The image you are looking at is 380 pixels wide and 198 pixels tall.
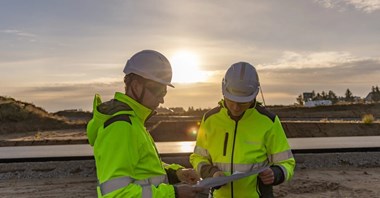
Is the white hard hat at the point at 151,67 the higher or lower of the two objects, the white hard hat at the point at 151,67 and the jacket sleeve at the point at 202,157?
the higher

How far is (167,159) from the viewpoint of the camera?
1089 centimetres

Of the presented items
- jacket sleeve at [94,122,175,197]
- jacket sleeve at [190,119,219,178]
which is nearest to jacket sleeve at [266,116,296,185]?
jacket sleeve at [190,119,219,178]

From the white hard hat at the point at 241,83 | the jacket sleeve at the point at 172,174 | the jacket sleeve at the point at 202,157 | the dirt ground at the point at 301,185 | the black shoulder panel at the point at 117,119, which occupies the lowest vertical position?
the dirt ground at the point at 301,185

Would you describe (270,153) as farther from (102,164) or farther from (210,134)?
(102,164)

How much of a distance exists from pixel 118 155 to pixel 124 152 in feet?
0.11

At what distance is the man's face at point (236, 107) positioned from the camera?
363cm

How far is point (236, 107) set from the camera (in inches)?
143

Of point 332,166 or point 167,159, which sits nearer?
point 167,159

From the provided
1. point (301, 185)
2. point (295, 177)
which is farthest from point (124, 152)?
point (295, 177)

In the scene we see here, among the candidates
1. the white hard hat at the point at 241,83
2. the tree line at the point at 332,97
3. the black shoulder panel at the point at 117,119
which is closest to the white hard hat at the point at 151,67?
the black shoulder panel at the point at 117,119

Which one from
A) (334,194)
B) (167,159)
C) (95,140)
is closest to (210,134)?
(95,140)

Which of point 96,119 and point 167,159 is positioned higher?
point 96,119

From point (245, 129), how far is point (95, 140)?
4.22ft

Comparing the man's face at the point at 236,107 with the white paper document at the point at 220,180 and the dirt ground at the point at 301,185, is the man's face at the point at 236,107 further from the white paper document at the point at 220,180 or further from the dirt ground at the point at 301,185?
the dirt ground at the point at 301,185
